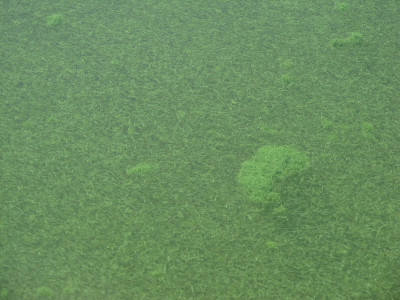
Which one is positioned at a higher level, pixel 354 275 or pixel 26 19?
pixel 26 19

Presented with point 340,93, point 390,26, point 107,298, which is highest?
point 390,26

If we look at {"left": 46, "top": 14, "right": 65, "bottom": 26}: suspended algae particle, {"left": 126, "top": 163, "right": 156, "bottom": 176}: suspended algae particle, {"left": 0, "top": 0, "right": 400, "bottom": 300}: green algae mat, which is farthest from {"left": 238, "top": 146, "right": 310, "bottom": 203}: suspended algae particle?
{"left": 46, "top": 14, "right": 65, "bottom": 26}: suspended algae particle

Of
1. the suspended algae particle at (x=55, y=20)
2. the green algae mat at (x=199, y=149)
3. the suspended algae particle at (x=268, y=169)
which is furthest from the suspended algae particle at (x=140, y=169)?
the suspended algae particle at (x=55, y=20)

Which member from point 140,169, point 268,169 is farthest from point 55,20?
point 268,169

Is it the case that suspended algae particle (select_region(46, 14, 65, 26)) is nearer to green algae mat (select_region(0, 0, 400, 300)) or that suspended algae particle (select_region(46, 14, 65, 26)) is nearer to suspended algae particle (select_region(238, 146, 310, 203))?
green algae mat (select_region(0, 0, 400, 300))

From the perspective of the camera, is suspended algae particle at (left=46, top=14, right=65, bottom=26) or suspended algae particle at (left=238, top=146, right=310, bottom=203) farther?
suspended algae particle at (left=46, top=14, right=65, bottom=26)

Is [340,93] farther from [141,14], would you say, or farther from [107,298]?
[107,298]

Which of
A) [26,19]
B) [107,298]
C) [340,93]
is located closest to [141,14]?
[26,19]
